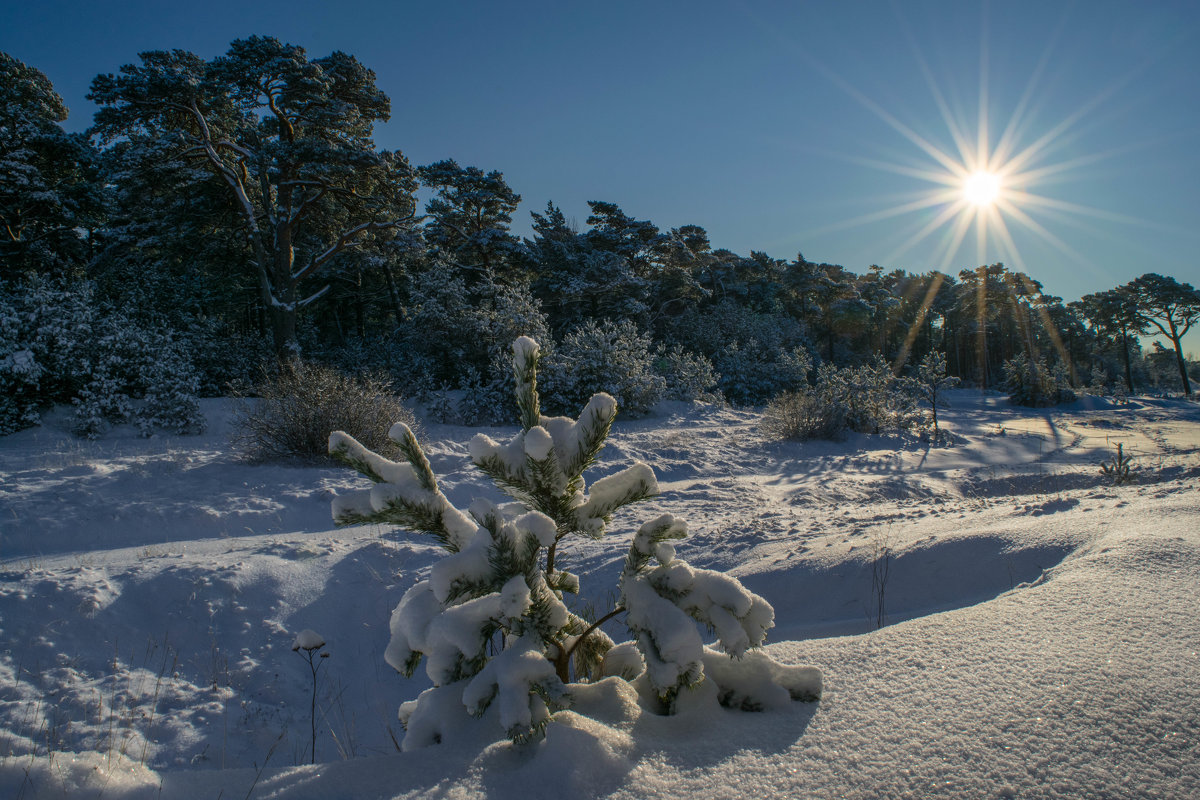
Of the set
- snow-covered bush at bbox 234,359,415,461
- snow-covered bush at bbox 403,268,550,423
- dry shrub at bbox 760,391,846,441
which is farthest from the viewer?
snow-covered bush at bbox 403,268,550,423

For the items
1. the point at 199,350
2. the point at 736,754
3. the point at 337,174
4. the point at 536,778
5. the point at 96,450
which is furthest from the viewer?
the point at 199,350

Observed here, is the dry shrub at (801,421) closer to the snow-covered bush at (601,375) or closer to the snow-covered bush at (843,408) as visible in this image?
the snow-covered bush at (843,408)

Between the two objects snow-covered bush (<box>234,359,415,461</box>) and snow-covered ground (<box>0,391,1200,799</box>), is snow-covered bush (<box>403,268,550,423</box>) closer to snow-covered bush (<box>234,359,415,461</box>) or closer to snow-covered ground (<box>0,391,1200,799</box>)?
snow-covered bush (<box>234,359,415,461</box>)

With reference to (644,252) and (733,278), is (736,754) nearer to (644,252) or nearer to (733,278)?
(644,252)

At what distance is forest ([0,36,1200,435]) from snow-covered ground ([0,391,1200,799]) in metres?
3.57

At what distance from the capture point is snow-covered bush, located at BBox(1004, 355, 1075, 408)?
23141 millimetres

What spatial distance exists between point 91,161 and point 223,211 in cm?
339

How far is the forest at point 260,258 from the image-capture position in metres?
10.6

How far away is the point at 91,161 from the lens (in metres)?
14.9

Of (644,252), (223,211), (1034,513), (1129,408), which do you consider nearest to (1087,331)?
(1129,408)

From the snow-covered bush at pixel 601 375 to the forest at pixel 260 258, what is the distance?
0.05 metres

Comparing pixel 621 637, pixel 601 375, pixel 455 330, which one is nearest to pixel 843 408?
pixel 601 375

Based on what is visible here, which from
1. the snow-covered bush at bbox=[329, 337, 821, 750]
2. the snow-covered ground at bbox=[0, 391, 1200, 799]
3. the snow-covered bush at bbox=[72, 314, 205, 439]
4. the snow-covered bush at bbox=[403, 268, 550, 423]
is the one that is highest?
the snow-covered bush at bbox=[403, 268, 550, 423]

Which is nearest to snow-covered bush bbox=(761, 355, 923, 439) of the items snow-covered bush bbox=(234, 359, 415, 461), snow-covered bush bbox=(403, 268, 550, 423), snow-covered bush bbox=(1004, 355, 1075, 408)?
snow-covered bush bbox=(403, 268, 550, 423)
